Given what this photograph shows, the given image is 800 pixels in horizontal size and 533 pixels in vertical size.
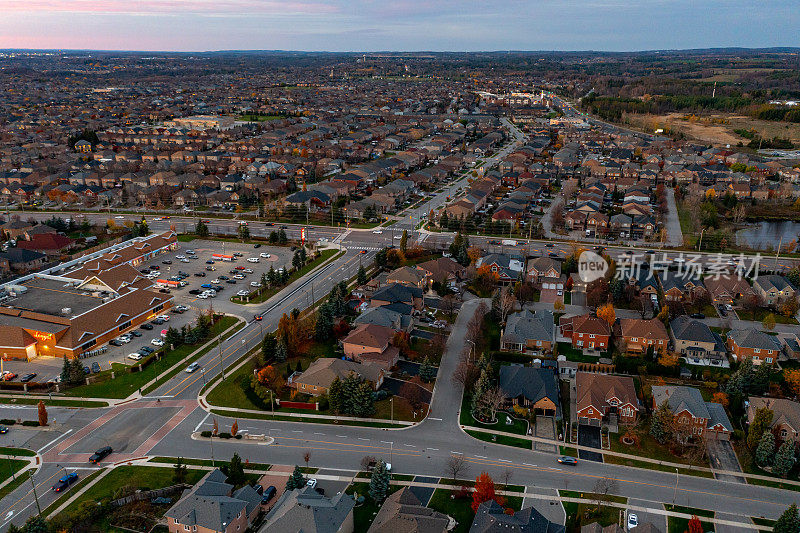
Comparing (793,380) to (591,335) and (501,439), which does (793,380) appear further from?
(501,439)

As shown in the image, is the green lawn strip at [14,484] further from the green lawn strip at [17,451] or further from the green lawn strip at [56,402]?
the green lawn strip at [56,402]

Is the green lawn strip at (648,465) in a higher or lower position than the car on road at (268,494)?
lower

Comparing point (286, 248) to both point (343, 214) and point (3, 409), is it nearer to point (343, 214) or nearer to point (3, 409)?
point (343, 214)

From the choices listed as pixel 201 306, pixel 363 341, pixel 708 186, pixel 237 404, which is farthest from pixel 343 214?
pixel 708 186

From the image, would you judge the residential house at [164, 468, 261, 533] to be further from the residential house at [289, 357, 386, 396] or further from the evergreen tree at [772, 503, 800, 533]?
the evergreen tree at [772, 503, 800, 533]

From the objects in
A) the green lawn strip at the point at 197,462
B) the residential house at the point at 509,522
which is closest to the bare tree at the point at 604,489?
the residential house at the point at 509,522

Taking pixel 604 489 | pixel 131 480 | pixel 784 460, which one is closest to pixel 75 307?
pixel 131 480

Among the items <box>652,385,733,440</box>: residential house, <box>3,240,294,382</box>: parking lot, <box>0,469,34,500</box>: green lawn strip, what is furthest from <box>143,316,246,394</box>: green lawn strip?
<box>652,385,733,440</box>: residential house
